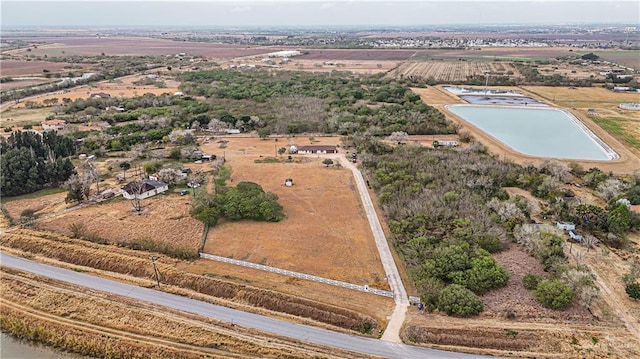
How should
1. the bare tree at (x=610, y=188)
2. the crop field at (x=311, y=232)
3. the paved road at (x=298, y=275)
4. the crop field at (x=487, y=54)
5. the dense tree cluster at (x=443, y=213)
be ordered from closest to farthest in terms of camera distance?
the paved road at (x=298, y=275) → the dense tree cluster at (x=443, y=213) → the crop field at (x=311, y=232) → the bare tree at (x=610, y=188) → the crop field at (x=487, y=54)

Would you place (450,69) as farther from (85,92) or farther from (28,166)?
(28,166)

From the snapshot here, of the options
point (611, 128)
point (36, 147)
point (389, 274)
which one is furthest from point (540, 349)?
point (611, 128)

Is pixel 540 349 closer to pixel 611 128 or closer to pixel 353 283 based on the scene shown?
pixel 353 283

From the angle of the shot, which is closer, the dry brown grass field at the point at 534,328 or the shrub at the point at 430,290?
the dry brown grass field at the point at 534,328

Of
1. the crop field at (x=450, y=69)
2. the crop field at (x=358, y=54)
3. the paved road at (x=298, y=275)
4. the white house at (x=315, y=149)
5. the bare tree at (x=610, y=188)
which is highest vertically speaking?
the crop field at (x=358, y=54)

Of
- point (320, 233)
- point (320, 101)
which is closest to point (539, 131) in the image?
point (320, 101)

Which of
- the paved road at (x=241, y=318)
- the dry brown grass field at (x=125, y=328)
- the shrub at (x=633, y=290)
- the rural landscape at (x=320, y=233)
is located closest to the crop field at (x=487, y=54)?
the rural landscape at (x=320, y=233)

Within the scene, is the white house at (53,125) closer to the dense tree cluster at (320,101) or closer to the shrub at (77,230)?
the dense tree cluster at (320,101)
